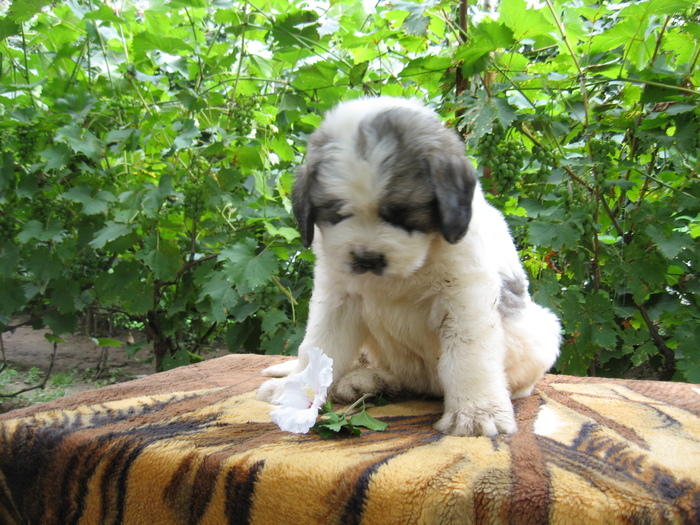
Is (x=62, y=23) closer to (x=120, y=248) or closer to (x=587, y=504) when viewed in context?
(x=120, y=248)

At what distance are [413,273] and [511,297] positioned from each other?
65 cm

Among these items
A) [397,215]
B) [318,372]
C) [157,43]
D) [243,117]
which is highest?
[157,43]

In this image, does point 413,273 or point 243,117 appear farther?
point 243,117

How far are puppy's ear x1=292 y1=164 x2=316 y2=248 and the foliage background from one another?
105 cm

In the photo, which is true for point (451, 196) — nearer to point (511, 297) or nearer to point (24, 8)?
point (511, 297)

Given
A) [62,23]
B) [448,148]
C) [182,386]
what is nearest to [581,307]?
[448,148]

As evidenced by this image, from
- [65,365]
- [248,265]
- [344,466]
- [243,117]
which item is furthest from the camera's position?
[65,365]

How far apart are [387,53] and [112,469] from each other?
3.37 metres

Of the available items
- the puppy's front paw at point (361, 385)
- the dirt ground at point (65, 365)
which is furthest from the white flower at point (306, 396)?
the dirt ground at point (65, 365)

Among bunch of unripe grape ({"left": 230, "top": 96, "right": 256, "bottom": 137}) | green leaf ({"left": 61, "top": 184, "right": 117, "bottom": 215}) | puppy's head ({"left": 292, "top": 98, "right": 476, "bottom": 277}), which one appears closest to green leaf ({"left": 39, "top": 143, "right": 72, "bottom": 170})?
green leaf ({"left": 61, "top": 184, "right": 117, "bottom": 215})

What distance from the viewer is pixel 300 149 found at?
480cm

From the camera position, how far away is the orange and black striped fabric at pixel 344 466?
5.67ft

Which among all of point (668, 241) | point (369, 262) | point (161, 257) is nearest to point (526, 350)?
point (369, 262)

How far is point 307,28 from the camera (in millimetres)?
3914
